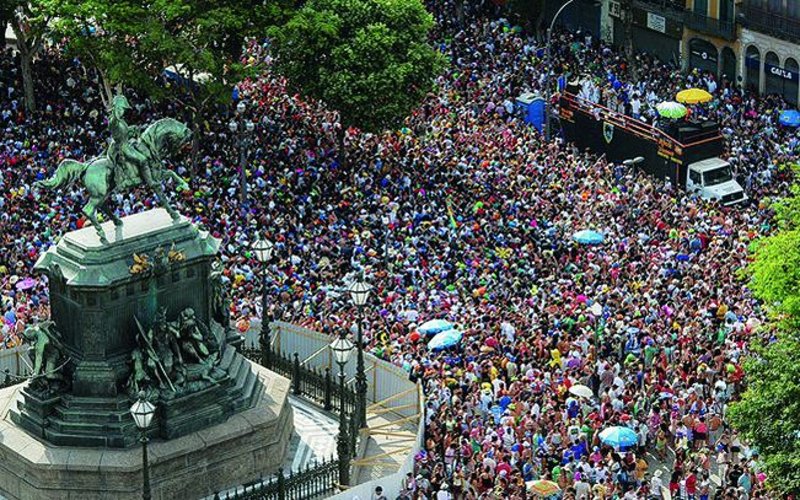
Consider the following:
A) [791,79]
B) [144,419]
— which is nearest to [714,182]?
[791,79]

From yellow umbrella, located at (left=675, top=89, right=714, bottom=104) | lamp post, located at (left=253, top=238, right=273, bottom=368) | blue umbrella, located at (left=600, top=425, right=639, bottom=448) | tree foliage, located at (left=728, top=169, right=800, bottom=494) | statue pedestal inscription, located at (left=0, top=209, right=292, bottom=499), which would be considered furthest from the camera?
yellow umbrella, located at (left=675, top=89, right=714, bottom=104)

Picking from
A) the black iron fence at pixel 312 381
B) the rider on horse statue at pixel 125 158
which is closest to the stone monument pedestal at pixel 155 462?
the black iron fence at pixel 312 381

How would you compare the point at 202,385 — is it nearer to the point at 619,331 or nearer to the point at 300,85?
the point at 619,331

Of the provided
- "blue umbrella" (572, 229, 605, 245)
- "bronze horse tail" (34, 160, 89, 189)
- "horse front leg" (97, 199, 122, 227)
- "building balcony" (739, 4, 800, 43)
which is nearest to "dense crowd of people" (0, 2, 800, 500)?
"blue umbrella" (572, 229, 605, 245)

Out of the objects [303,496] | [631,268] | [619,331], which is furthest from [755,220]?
[303,496]

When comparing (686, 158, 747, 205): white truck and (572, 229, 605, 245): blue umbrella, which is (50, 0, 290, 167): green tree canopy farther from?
(686, 158, 747, 205): white truck

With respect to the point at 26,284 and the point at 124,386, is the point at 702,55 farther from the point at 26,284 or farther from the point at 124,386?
the point at 124,386
